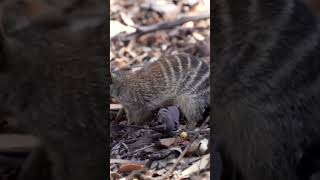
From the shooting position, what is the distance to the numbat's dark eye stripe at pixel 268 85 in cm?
146

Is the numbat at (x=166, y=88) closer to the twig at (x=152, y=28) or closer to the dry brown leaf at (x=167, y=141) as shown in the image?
the dry brown leaf at (x=167, y=141)

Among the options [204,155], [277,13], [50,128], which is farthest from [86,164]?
[277,13]

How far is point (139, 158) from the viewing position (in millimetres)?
1611

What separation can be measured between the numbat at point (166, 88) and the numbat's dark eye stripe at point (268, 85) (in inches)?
6.1

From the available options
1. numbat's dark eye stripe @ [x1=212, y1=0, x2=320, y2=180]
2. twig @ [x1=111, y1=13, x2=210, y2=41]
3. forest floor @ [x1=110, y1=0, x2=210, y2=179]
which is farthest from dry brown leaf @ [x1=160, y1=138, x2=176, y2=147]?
twig @ [x1=111, y1=13, x2=210, y2=41]

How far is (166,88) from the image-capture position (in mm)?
1761

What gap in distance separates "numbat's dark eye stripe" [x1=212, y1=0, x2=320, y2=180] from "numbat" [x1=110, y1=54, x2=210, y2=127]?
15cm

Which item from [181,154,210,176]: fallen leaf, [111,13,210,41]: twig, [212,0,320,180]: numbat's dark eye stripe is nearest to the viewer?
[212,0,320,180]: numbat's dark eye stripe

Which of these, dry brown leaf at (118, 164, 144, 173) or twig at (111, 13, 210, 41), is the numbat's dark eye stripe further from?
twig at (111, 13, 210, 41)

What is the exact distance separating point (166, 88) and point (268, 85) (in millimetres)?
378

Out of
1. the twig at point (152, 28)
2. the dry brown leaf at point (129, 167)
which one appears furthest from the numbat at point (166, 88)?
the twig at point (152, 28)

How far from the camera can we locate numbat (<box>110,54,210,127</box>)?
5.37 feet

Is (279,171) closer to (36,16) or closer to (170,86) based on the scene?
(170,86)

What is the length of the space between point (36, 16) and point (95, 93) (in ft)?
0.81
